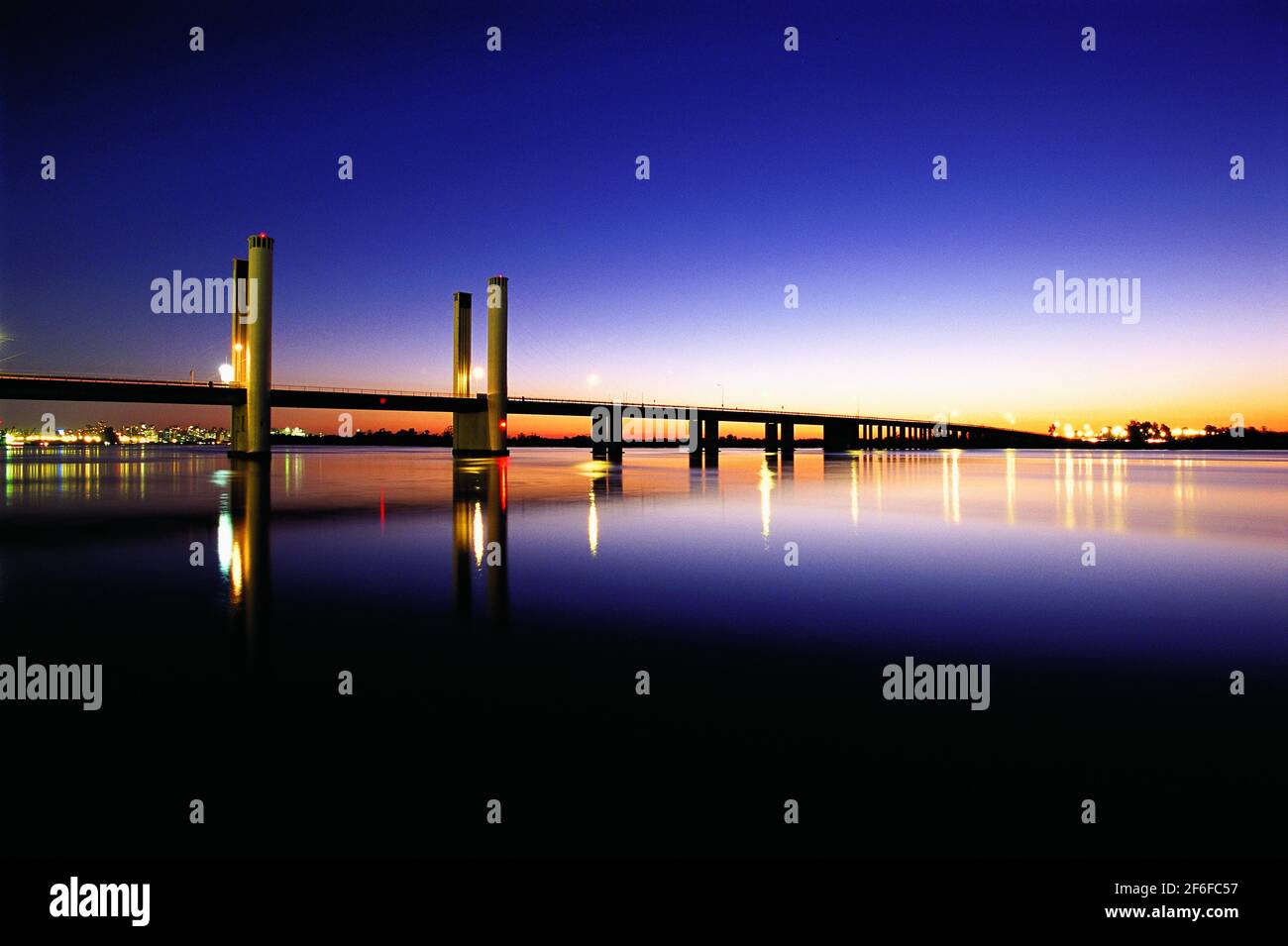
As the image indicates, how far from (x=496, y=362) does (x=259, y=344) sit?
34.7 metres

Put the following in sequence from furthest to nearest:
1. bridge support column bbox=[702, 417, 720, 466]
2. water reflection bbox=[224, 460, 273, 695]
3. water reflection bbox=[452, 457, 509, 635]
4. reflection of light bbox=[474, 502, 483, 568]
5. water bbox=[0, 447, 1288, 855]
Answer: bridge support column bbox=[702, 417, 720, 466], reflection of light bbox=[474, 502, 483, 568], water reflection bbox=[452, 457, 509, 635], water reflection bbox=[224, 460, 273, 695], water bbox=[0, 447, 1288, 855]

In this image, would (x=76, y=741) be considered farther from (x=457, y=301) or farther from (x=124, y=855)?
A: (x=457, y=301)

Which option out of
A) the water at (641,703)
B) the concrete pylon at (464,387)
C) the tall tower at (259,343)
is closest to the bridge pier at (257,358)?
the tall tower at (259,343)

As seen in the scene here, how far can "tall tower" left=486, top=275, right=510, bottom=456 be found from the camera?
117 m

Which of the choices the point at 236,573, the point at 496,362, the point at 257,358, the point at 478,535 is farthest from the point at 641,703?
the point at 496,362

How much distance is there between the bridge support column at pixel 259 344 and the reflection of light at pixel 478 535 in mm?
76584

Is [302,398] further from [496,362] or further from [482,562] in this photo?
[482,562]

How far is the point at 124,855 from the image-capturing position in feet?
14.7

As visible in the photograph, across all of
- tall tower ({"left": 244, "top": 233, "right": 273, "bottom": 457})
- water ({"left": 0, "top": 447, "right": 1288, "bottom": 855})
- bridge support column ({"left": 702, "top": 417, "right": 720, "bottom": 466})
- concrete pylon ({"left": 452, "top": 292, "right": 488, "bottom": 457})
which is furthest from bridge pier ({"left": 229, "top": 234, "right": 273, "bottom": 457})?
water ({"left": 0, "top": 447, "right": 1288, "bottom": 855})

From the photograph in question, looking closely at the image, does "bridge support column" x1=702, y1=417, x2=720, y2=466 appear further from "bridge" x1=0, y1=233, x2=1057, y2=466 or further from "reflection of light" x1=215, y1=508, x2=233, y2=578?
"reflection of light" x1=215, y1=508, x2=233, y2=578

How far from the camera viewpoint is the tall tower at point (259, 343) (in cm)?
9419

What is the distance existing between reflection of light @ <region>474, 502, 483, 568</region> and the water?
10.8 inches
